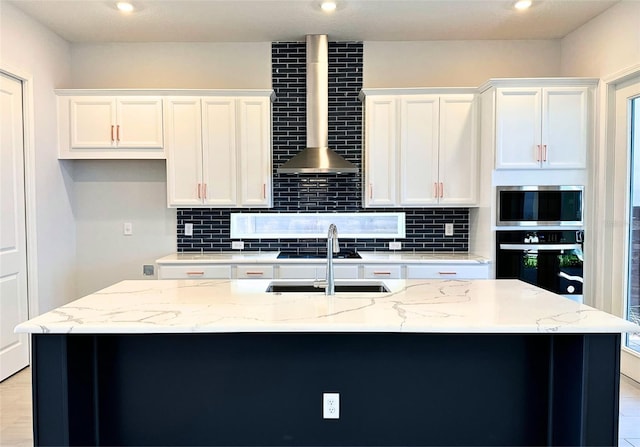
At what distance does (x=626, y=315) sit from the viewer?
3.42 m

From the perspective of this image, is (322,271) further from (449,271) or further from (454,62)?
(454,62)

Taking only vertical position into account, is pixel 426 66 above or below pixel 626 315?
above

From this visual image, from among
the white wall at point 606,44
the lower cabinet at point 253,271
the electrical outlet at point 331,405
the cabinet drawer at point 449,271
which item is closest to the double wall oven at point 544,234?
the cabinet drawer at point 449,271

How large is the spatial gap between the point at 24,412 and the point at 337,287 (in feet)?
6.96

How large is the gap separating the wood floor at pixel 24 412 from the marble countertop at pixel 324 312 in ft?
3.29

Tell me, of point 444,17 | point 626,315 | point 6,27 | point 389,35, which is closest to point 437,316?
point 626,315

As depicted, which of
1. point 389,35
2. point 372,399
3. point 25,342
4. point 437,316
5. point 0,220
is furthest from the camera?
point 389,35

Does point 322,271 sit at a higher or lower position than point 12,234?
lower

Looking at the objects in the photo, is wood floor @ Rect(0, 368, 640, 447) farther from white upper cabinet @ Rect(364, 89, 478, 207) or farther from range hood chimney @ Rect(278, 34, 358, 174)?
range hood chimney @ Rect(278, 34, 358, 174)

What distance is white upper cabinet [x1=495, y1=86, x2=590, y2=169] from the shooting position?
3.63 meters

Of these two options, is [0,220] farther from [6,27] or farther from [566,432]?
[566,432]

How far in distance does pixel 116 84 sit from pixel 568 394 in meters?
4.39

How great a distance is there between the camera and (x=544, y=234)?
3.66 meters

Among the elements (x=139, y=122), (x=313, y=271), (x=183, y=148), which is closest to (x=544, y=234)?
(x=313, y=271)
